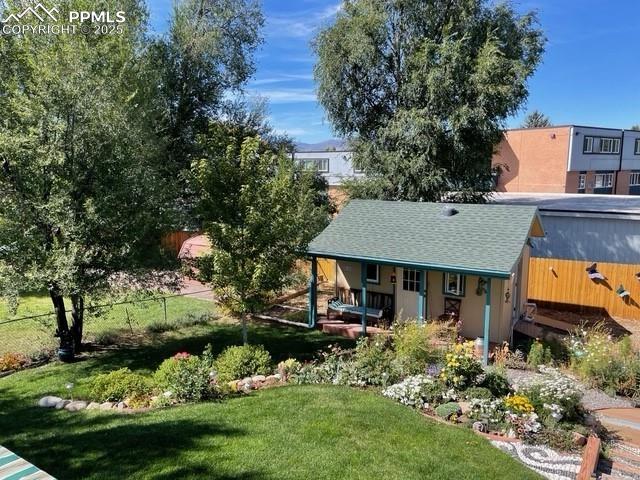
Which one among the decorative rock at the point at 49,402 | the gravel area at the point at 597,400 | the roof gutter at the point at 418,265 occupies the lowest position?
the gravel area at the point at 597,400

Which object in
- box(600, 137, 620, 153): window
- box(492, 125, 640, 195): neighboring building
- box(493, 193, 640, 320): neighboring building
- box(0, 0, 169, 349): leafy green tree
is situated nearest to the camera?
box(0, 0, 169, 349): leafy green tree

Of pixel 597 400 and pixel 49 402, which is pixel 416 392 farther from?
pixel 49 402

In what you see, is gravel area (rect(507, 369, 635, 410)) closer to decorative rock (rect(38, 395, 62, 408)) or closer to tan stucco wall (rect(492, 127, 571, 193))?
decorative rock (rect(38, 395, 62, 408))

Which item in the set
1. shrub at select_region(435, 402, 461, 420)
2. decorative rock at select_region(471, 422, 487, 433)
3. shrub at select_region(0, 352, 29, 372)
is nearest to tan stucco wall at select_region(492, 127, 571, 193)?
shrub at select_region(435, 402, 461, 420)

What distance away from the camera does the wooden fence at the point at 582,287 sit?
16766mm

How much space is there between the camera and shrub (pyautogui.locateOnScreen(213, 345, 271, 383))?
33.6 ft

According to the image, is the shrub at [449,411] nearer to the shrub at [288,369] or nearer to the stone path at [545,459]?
the stone path at [545,459]

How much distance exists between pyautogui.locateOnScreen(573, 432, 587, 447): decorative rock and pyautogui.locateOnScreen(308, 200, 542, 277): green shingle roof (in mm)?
4546

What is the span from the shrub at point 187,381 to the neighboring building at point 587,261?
547 inches

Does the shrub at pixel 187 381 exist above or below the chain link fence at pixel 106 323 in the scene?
above

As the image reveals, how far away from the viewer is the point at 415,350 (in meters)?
10.4

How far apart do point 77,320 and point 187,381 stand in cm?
571

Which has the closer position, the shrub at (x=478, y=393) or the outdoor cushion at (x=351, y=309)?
the shrub at (x=478, y=393)

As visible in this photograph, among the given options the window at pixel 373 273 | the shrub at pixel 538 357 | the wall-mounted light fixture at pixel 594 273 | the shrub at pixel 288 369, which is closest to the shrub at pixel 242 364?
the shrub at pixel 288 369
